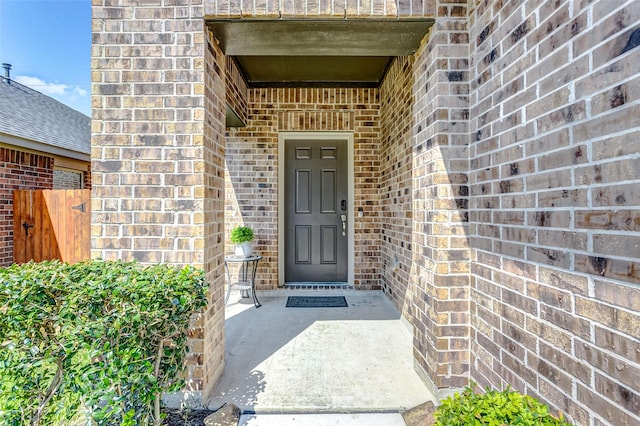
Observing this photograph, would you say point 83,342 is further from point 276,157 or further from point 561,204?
point 276,157

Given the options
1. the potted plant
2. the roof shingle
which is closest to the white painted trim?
the potted plant

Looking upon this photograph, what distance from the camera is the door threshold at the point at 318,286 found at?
13.8 ft

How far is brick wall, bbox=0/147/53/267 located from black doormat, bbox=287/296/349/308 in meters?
3.77

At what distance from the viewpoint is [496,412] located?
1025mm

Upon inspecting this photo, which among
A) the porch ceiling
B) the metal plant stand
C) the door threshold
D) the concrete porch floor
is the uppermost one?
the porch ceiling

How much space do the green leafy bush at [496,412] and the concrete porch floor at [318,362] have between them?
2.80 feet

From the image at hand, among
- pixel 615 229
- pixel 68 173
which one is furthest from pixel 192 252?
pixel 68 173

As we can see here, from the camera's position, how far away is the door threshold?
4195mm

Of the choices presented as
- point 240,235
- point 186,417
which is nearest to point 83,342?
point 186,417

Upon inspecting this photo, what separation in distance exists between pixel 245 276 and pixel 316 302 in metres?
1.08

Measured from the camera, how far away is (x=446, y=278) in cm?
195

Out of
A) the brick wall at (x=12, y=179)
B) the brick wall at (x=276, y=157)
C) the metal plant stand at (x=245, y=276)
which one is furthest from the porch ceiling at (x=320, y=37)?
the brick wall at (x=12, y=179)

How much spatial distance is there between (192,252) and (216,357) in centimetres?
84

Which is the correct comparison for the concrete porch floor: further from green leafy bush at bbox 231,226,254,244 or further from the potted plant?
green leafy bush at bbox 231,226,254,244
